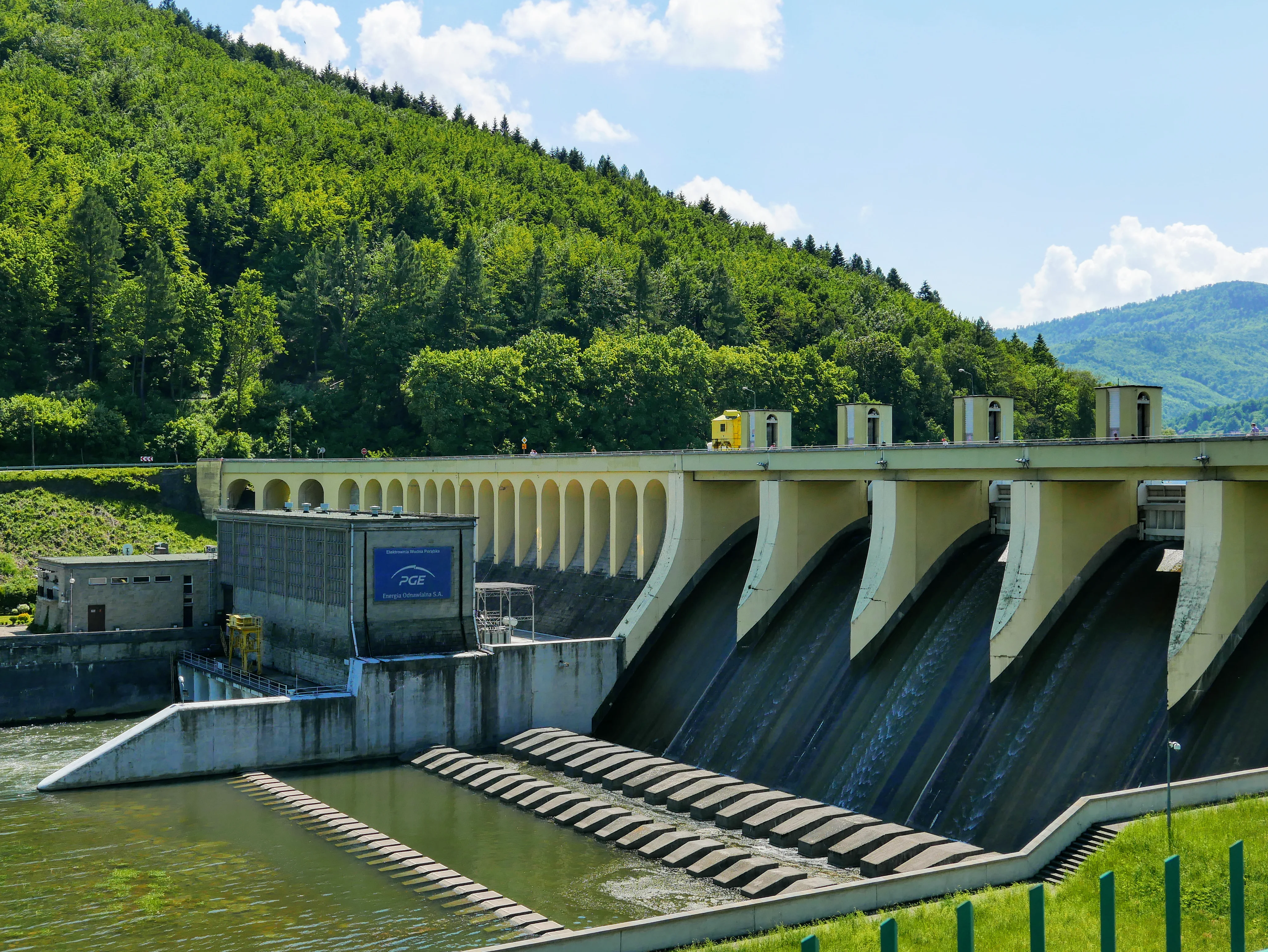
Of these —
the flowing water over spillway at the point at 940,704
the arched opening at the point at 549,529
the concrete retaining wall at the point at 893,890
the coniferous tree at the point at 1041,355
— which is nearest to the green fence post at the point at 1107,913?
the concrete retaining wall at the point at 893,890


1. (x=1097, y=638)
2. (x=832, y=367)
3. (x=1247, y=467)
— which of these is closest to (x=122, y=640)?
(x=1097, y=638)

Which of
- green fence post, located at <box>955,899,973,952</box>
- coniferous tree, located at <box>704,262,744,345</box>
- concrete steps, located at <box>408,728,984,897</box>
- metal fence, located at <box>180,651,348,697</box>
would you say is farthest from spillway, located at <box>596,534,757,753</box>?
coniferous tree, located at <box>704,262,744,345</box>

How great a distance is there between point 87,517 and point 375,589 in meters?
48.1

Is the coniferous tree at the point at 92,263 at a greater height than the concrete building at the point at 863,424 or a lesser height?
greater

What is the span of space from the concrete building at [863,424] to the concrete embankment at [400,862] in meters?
26.2

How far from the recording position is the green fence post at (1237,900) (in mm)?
21359

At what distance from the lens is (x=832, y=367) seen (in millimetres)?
140625

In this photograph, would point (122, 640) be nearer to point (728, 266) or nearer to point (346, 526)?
point (346, 526)

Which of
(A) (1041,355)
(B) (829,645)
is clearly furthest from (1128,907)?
(A) (1041,355)

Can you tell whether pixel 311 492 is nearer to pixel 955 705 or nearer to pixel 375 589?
pixel 375 589

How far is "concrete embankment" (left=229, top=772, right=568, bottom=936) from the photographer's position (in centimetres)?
3309

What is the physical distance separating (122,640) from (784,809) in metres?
39.0

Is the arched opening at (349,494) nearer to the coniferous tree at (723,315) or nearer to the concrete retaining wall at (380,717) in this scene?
the concrete retaining wall at (380,717)

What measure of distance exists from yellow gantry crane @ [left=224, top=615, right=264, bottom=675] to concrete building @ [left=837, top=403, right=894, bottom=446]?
2855cm
